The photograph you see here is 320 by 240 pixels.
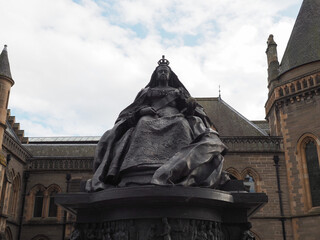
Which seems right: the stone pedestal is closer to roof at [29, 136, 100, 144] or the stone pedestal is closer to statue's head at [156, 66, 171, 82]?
statue's head at [156, 66, 171, 82]

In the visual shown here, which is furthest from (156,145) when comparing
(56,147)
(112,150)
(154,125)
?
(56,147)

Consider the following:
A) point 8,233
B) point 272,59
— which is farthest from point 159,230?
point 272,59

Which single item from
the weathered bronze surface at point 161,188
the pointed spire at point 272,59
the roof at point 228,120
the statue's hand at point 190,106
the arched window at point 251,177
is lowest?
the weathered bronze surface at point 161,188

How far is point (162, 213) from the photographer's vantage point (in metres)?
5.00

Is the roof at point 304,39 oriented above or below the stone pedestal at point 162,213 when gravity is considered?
above

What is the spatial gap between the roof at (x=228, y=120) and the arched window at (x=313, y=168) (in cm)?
570

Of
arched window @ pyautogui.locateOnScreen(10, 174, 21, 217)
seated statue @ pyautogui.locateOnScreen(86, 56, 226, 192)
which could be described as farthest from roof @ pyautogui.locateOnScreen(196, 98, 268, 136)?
seated statue @ pyautogui.locateOnScreen(86, 56, 226, 192)

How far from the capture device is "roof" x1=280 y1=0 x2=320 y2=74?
27109 mm

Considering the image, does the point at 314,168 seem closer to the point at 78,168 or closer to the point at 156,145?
the point at 78,168

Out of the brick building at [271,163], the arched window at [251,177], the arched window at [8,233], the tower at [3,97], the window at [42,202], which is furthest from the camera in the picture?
the window at [42,202]

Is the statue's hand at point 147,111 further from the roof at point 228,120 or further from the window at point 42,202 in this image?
the roof at point 228,120

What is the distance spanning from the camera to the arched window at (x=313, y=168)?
78.4 ft

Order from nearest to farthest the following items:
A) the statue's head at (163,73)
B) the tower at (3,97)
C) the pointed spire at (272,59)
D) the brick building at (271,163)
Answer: the statue's head at (163,73) < the tower at (3,97) < the brick building at (271,163) < the pointed spire at (272,59)

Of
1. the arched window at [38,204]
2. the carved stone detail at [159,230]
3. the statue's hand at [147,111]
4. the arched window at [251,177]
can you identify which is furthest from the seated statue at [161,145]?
the arched window at [38,204]
